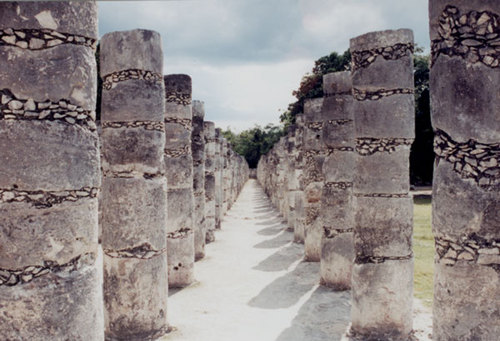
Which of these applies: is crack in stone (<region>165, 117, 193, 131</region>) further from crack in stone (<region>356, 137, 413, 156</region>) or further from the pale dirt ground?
crack in stone (<region>356, 137, 413, 156</region>)

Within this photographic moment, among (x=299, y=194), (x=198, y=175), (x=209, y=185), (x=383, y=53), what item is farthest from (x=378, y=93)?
(x=209, y=185)

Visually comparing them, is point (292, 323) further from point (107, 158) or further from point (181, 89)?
point (181, 89)

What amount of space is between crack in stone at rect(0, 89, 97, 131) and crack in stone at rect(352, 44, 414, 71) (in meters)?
4.62

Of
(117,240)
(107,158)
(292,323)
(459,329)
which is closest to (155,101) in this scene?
(107,158)

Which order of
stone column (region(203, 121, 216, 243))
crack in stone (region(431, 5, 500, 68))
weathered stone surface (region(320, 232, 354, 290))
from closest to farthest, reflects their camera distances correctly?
crack in stone (region(431, 5, 500, 68)) < weathered stone surface (region(320, 232, 354, 290)) < stone column (region(203, 121, 216, 243))

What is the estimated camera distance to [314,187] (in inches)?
470

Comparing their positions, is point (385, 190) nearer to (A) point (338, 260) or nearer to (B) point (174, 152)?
(A) point (338, 260)

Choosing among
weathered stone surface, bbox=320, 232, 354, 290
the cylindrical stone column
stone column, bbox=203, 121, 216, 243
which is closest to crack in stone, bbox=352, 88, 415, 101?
weathered stone surface, bbox=320, 232, 354, 290

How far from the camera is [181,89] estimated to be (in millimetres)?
9875

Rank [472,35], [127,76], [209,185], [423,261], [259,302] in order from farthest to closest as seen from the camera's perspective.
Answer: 1. [209,185]
2. [423,261]
3. [259,302]
4. [127,76]
5. [472,35]

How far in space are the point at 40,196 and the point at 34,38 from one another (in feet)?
4.16

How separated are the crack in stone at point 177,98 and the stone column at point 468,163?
260 inches

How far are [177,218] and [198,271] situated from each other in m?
2.24

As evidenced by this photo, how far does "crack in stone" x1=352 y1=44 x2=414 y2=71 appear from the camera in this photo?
21.4 feet
